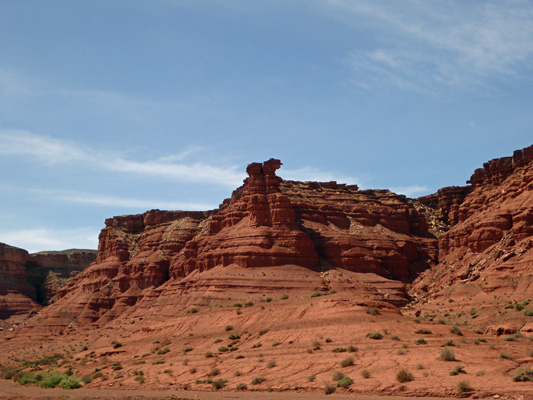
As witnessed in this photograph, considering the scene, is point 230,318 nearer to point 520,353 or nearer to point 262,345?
point 262,345

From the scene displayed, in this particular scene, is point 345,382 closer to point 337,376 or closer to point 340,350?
point 337,376

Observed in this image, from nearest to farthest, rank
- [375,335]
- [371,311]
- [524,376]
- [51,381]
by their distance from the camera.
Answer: [524,376] < [375,335] < [371,311] < [51,381]

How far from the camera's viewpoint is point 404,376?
105 ft

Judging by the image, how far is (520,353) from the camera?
36.1 meters

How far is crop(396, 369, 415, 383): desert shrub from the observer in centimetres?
3183

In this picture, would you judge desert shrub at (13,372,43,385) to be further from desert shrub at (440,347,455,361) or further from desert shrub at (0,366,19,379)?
desert shrub at (440,347,455,361)

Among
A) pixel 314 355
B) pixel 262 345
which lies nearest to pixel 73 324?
pixel 262 345

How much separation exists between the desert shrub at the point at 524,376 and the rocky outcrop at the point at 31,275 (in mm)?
125262

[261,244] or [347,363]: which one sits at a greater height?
[261,244]

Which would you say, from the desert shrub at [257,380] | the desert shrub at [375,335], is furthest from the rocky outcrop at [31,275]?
the desert shrub at [375,335]

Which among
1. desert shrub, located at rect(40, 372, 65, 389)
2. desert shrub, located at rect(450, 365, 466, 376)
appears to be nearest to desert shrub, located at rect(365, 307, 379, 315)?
desert shrub, located at rect(450, 365, 466, 376)

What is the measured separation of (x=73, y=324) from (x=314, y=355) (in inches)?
3336

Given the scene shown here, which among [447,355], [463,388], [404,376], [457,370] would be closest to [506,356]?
[447,355]

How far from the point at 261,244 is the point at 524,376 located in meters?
62.5
